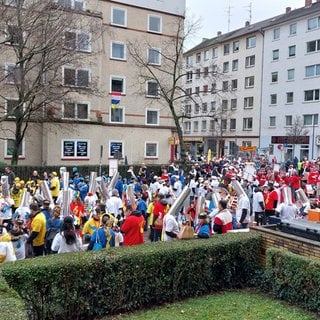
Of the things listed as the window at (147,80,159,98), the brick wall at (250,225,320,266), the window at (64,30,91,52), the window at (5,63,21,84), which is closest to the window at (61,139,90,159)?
the window at (5,63,21,84)

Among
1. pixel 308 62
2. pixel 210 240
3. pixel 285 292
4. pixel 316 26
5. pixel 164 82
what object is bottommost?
pixel 285 292

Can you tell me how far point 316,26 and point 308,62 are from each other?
161 inches

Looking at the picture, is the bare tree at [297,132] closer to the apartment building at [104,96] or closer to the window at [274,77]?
the window at [274,77]

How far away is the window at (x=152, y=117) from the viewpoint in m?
37.9

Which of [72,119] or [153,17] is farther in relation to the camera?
[153,17]

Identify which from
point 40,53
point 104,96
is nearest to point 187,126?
point 104,96

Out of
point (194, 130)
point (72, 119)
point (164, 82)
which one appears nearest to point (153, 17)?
point (164, 82)

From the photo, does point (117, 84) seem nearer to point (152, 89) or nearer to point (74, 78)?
point (152, 89)

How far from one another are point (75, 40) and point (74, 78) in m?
3.17

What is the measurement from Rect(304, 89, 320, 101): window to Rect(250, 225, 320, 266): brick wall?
40539mm

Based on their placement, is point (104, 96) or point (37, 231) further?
point (104, 96)

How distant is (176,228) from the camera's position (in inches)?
380

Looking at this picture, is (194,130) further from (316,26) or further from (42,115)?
(42,115)

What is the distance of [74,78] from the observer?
96.4 ft
